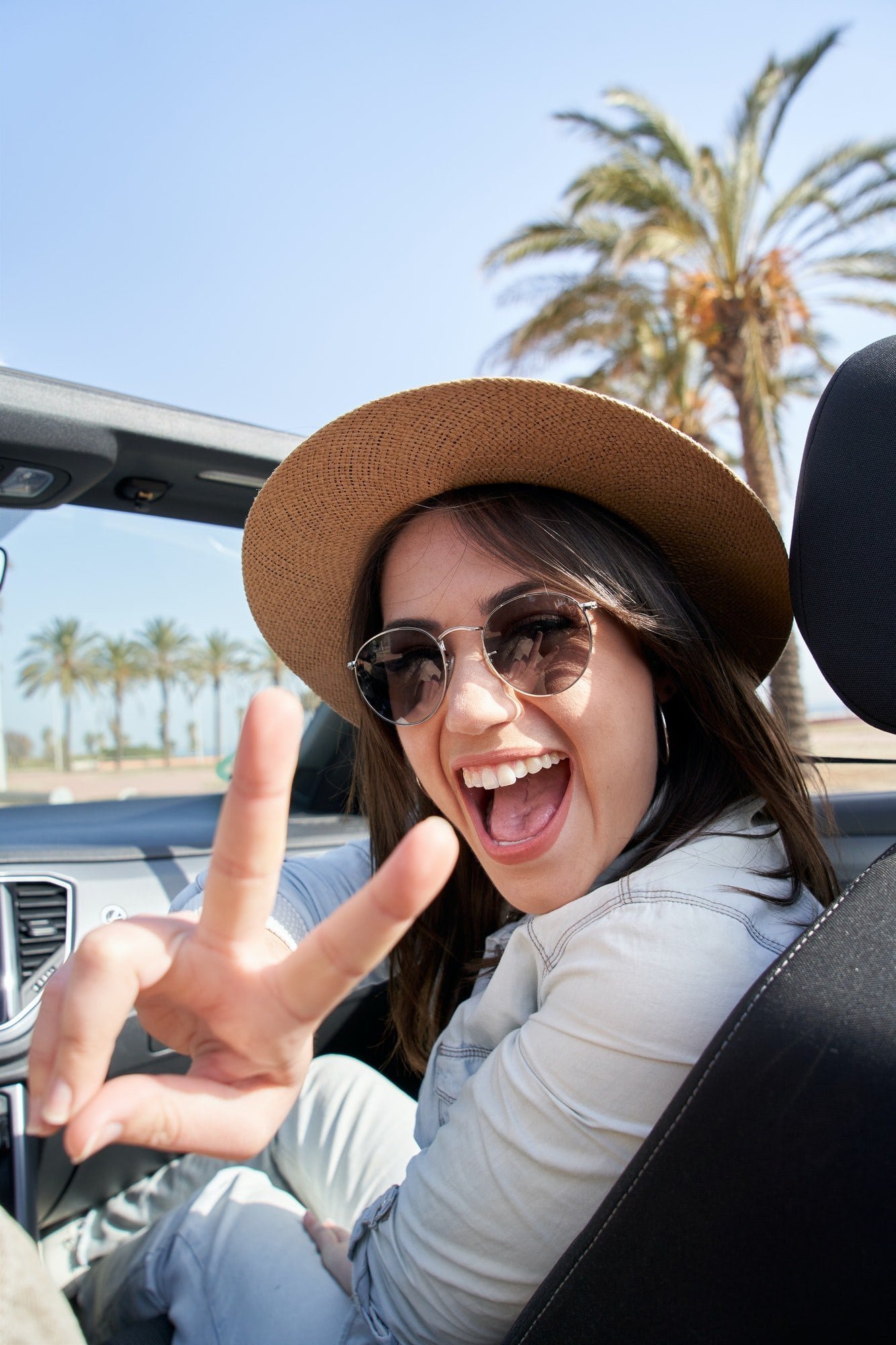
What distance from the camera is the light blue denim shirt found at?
110cm

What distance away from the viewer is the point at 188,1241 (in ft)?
5.51

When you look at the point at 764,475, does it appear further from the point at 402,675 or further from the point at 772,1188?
the point at 772,1188

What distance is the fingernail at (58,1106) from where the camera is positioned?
2.68 ft

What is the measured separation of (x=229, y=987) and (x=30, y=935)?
5.33 ft

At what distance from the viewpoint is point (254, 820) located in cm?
87

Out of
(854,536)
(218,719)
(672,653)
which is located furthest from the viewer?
(218,719)

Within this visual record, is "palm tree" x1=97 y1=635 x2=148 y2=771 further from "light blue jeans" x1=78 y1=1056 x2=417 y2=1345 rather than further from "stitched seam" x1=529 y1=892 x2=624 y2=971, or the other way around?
"stitched seam" x1=529 y1=892 x2=624 y2=971

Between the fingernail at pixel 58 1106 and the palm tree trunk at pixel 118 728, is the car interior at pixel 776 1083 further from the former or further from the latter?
the palm tree trunk at pixel 118 728

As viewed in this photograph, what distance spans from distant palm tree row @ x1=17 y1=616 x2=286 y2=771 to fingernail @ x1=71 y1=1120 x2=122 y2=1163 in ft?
7.01

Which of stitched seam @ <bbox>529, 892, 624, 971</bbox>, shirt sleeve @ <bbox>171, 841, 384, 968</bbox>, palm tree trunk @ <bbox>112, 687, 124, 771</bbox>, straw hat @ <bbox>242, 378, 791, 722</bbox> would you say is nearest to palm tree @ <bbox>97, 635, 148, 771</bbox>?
palm tree trunk @ <bbox>112, 687, 124, 771</bbox>

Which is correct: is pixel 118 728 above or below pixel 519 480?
below

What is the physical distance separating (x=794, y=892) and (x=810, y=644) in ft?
1.23

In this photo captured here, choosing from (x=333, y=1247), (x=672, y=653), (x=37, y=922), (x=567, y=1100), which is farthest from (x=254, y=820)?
(x=37, y=922)

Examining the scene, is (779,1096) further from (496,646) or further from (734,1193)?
(496,646)
